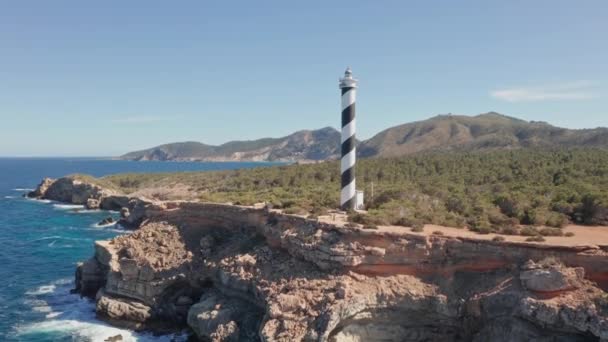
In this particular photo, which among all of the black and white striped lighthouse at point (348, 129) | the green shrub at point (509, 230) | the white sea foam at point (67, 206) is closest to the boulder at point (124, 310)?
the black and white striped lighthouse at point (348, 129)

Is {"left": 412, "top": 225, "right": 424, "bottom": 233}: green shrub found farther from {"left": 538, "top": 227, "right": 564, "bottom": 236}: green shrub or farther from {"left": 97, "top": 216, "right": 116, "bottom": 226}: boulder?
Answer: {"left": 97, "top": 216, "right": 116, "bottom": 226}: boulder

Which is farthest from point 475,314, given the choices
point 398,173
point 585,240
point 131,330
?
point 398,173

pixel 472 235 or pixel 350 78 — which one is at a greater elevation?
pixel 350 78

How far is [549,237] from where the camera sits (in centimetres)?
2180

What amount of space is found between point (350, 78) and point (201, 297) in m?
15.9

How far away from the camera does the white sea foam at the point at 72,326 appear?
83.3ft

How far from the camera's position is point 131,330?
86.0 ft

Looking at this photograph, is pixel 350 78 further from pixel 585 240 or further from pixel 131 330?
pixel 131 330

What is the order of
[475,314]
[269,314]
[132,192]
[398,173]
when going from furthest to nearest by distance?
[132,192]
[398,173]
[269,314]
[475,314]

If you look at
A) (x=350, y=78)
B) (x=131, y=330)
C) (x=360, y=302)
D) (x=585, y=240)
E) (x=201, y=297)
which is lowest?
(x=131, y=330)

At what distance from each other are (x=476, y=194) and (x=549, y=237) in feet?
39.5

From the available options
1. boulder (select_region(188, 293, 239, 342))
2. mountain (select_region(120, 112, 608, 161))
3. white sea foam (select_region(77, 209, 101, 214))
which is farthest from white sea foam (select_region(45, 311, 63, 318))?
mountain (select_region(120, 112, 608, 161))

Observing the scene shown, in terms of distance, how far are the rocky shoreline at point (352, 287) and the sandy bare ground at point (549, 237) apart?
74 centimetres

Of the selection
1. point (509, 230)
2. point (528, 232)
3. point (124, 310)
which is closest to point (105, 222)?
point (124, 310)
